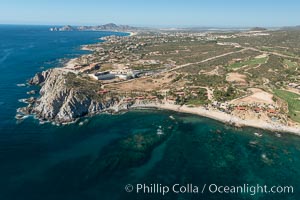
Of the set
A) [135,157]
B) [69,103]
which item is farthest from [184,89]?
[135,157]

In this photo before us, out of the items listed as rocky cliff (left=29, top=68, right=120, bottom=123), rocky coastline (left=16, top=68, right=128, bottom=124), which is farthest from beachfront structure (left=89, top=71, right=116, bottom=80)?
rocky coastline (left=16, top=68, right=128, bottom=124)

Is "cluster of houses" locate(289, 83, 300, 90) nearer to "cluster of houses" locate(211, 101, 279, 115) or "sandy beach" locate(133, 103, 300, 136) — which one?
"cluster of houses" locate(211, 101, 279, 115)

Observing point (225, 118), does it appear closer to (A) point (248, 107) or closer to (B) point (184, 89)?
(A) point (248, 107)

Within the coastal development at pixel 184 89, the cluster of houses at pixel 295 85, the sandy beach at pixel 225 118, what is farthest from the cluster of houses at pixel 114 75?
the cluster of houses at pixel 295 85

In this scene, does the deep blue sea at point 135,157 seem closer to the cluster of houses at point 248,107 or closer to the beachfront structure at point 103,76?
the cluster of houses at point 248,107

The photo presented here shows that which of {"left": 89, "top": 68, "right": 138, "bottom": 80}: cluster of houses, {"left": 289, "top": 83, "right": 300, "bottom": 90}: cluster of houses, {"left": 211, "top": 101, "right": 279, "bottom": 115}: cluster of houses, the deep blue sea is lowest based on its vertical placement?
the deep blue sea

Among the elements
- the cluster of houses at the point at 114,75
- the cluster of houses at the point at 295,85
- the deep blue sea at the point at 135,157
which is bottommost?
the deep blue sea at the point at 135,157
